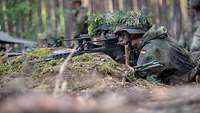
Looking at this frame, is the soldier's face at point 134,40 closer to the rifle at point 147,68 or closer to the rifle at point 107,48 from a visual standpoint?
the rifle at point 107,48

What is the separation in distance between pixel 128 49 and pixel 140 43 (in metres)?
0.32

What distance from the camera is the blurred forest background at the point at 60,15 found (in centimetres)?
3044

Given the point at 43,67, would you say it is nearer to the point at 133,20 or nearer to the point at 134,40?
the point at 134,40

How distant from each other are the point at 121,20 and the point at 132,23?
49 cm

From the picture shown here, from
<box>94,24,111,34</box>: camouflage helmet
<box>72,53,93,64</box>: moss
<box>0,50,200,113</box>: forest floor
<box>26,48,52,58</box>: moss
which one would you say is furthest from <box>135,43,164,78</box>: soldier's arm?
<box>26,48,52,58</box>: moss

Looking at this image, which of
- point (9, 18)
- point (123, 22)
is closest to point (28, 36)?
point (9, 18)

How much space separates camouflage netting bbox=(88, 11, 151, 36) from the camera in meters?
9.27

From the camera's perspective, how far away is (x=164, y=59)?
324 inches

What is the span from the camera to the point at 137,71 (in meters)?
7.90

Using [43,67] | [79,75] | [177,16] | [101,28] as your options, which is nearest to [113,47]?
[101,28]

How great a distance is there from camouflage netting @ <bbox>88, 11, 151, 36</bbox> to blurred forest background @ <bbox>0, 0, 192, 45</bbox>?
1664 cm

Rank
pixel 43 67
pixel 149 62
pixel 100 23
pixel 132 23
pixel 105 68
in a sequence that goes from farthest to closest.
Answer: pixel 100 23 < pixel 132 23 < pixel 43 67 < pixel 149 62 < pixel 105 68

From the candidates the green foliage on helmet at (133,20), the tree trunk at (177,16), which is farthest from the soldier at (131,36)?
the tree trunk at (177,16)

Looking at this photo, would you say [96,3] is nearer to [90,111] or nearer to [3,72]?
[3,72]
